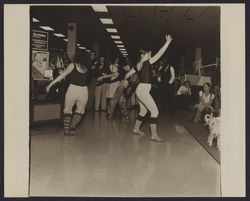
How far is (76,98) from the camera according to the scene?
497cm

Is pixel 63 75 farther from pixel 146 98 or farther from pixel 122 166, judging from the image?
pixel 122 166

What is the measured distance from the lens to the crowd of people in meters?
4.71

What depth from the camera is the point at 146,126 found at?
15.9ft

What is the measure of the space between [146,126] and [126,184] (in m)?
1.36

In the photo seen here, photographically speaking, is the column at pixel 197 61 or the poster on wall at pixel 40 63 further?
the poster on wall at pixel 40 63

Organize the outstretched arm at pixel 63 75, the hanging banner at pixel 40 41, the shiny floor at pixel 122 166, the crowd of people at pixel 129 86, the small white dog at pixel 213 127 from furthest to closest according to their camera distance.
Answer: the hanging banner at pixel 40 41
the crowd of people at pixel 129 86
the outstretched arm at pixel 63 75
the small white dog at pixel 213 127
the shiny floor at pixel 122 166

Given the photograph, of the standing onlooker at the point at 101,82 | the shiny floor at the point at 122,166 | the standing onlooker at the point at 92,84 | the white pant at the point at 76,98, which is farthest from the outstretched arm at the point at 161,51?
the white pant at the point at 76,98

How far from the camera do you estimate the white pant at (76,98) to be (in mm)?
4922

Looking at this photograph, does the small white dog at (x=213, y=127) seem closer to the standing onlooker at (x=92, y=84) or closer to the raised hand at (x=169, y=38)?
the raised hand at (x=169, y=38)

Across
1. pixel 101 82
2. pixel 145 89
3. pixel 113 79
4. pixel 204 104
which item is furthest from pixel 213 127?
pixel 101 82

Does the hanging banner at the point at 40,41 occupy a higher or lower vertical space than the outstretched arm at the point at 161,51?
higher

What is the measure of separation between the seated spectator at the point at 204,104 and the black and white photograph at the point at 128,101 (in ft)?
0.05

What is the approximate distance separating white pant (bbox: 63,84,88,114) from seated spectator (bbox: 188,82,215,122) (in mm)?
1441

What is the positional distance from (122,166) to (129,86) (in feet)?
4.17
